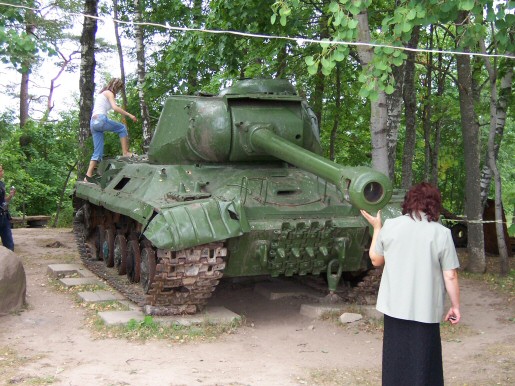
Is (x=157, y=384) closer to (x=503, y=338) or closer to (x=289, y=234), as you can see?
(x=289, y=234)

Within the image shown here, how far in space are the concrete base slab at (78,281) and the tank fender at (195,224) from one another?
304cm

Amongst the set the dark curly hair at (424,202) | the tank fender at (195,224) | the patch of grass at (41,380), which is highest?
the dark curly hair at (424,202)

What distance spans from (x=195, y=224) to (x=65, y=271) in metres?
4.40

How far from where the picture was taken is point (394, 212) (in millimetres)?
8367

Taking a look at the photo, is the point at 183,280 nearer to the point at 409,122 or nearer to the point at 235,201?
→ the point at 235,201

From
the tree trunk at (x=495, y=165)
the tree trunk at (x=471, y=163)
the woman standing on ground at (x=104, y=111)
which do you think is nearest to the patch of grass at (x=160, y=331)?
the woman standing on ground at (x=104, y=111)

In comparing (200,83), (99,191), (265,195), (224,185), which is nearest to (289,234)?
(265,195)

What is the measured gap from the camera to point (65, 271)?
10812mm

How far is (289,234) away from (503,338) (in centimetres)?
271

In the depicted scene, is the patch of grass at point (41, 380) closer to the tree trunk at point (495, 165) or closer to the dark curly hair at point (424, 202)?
the dark curly hair at point (424, 202)

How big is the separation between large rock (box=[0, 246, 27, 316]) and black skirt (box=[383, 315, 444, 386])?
17.0 feet

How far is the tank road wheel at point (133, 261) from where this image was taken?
9.44 m

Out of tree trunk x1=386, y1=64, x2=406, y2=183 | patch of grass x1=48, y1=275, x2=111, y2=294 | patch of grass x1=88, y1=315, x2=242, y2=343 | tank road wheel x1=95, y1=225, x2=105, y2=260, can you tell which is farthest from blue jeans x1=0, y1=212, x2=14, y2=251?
tree trunk x1=386, y1=64, x2=406, y2=183

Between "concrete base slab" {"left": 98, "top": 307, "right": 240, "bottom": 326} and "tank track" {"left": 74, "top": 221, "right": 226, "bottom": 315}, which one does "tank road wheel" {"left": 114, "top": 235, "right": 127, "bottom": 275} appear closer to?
"tank track" {"left": 74, "top": 221, "right": 226, "bottom": 315}
